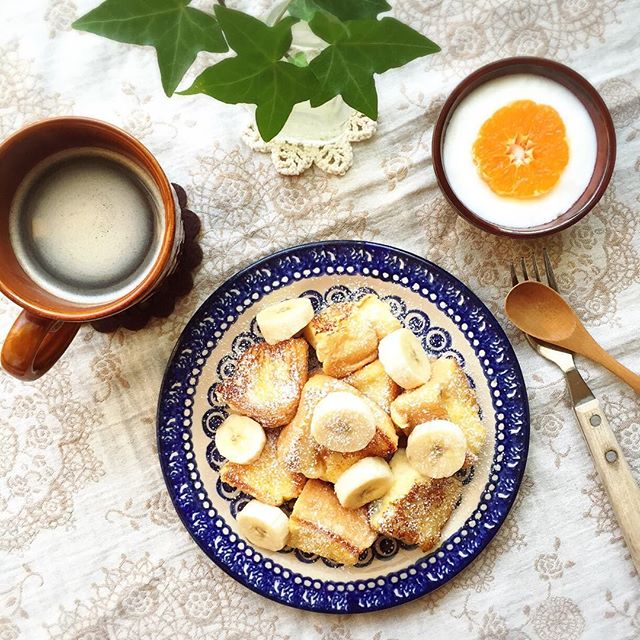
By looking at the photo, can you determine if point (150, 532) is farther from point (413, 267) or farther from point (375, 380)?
point (413, 267)

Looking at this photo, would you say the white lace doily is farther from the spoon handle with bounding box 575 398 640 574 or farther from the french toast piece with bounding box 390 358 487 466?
the spoon handle with bounding box 575 398 640 574

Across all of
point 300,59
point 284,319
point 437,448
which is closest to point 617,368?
point 437,448

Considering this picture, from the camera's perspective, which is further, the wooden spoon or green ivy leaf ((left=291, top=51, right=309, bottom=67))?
the wooden spoon

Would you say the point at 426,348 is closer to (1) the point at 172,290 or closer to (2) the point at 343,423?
(2) the point at 343,423

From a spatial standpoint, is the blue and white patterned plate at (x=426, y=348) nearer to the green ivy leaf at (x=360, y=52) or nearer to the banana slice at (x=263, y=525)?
the banana slice at (x=263, y=525)

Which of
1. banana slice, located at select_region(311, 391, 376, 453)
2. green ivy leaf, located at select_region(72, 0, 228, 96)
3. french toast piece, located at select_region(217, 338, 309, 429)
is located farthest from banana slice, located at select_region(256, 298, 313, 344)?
green ivy leaf, located at select_region(72, 0, 228, 96)

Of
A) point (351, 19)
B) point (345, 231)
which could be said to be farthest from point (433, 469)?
point (351, 19)
